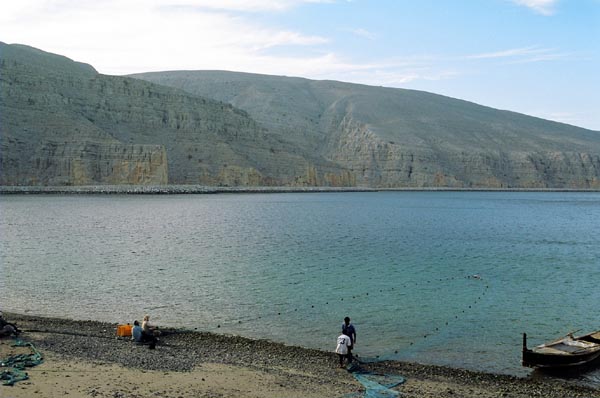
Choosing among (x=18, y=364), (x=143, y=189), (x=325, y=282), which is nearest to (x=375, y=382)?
(x=18, y=364)

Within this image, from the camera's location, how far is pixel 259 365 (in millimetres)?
16672

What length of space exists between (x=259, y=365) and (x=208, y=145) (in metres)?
116

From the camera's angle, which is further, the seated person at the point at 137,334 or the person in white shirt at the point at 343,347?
the seated person at the point at 137,334

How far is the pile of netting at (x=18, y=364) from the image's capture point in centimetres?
1415

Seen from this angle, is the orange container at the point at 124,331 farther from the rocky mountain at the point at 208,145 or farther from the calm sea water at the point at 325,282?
the rocky mountain at the point at 208,145

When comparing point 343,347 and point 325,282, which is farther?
point 325,282

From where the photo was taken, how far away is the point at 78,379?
14586 mm

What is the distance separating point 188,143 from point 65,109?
25524 mm

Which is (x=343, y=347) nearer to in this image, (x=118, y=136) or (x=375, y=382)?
(x=375, y=382)

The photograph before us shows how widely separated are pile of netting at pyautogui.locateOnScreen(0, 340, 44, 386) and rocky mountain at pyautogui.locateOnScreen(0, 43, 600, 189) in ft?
310

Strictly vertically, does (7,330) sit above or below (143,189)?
below

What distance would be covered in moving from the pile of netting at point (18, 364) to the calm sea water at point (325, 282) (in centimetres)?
571

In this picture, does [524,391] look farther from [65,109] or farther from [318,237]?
[65,109]

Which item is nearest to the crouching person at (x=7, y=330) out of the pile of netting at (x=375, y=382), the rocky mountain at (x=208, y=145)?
the pile of netting at (x=375, y=382)
